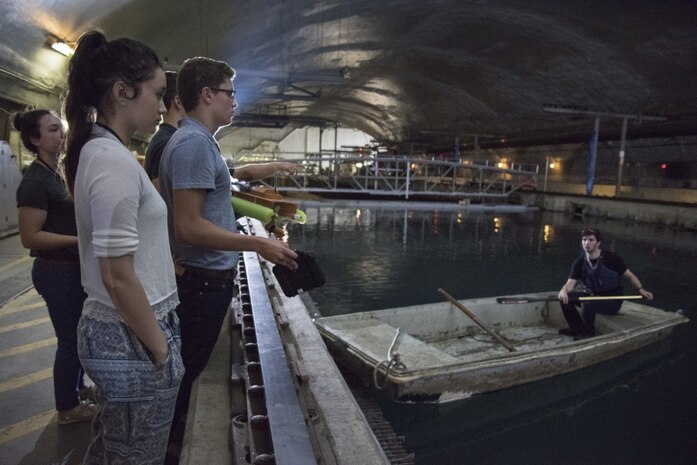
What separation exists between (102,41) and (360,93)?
32732 mm

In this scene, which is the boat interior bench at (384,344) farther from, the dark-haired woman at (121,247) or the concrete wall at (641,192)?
the concrete wall at (641,192)

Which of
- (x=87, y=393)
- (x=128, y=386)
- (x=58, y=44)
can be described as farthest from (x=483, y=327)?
(x=58, y=44)

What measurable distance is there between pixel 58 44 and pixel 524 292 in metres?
11.0

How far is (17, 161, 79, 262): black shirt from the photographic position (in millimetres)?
2512

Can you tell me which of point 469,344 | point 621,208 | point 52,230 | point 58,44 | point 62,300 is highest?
point 58,44

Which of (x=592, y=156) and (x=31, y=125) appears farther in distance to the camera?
(x=592, y=156)

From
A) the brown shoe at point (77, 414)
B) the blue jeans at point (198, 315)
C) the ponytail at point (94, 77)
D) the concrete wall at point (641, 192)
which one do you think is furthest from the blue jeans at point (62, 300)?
the concrete wall at point (641, 192)

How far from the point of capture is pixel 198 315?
2271 millimetres

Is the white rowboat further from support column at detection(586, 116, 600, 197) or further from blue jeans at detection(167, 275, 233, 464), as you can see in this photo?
support column at detection(586, 116, 600, 197)

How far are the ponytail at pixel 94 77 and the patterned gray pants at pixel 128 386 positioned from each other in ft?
2.01

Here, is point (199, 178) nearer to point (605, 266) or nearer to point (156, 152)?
point (156, 152)

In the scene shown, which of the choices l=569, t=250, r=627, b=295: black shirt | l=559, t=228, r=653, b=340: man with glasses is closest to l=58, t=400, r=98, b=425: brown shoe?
l=559, t=228, r=653, b=340: man with glasses

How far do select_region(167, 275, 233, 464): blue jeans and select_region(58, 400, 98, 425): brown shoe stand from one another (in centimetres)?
82

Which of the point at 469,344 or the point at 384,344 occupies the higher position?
the point at 384,344
